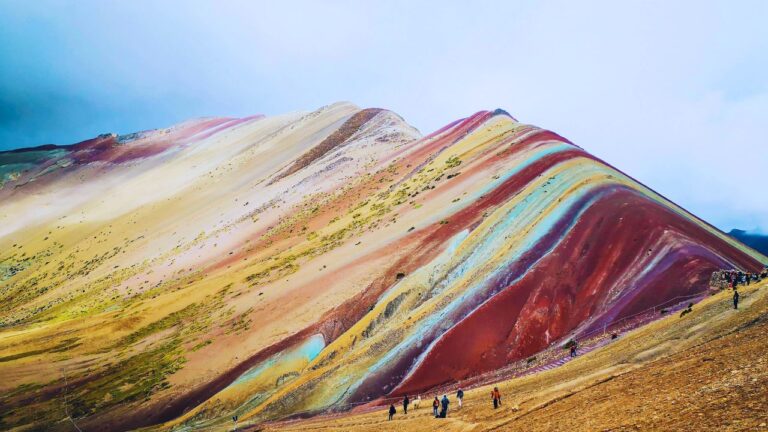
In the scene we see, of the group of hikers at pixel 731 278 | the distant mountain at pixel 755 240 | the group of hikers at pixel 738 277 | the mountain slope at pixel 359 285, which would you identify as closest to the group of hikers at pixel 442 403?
the mountain slope at pixel 359 285

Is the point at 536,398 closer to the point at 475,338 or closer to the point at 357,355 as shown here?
the point at 475,338

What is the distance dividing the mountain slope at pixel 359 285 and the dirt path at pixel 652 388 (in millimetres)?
5441

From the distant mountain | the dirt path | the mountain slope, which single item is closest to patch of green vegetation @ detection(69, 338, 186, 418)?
the mountain slope

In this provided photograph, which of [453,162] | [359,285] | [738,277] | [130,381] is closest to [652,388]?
[738,277]

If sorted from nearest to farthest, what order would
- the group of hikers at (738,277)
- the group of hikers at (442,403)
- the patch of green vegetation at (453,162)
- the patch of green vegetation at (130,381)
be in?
the group of hikers at (442,403), the group of hikers at (738,277), the patch of green vegetation at (130,381), the patch of green vegetation at (453,162)

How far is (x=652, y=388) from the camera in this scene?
22.0 m

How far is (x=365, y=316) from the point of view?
46344mm

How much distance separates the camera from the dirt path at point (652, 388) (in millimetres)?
18422

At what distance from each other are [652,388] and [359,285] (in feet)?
105

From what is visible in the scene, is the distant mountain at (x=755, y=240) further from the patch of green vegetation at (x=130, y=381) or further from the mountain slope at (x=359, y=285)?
the patch of green vegetation at (x=130, y=381)

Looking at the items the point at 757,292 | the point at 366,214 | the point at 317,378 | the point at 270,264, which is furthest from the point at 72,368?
the point at 757,292

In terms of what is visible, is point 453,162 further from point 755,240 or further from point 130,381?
point 755,240

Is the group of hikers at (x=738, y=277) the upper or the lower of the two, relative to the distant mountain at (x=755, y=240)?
upper

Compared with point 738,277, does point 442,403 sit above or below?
below
